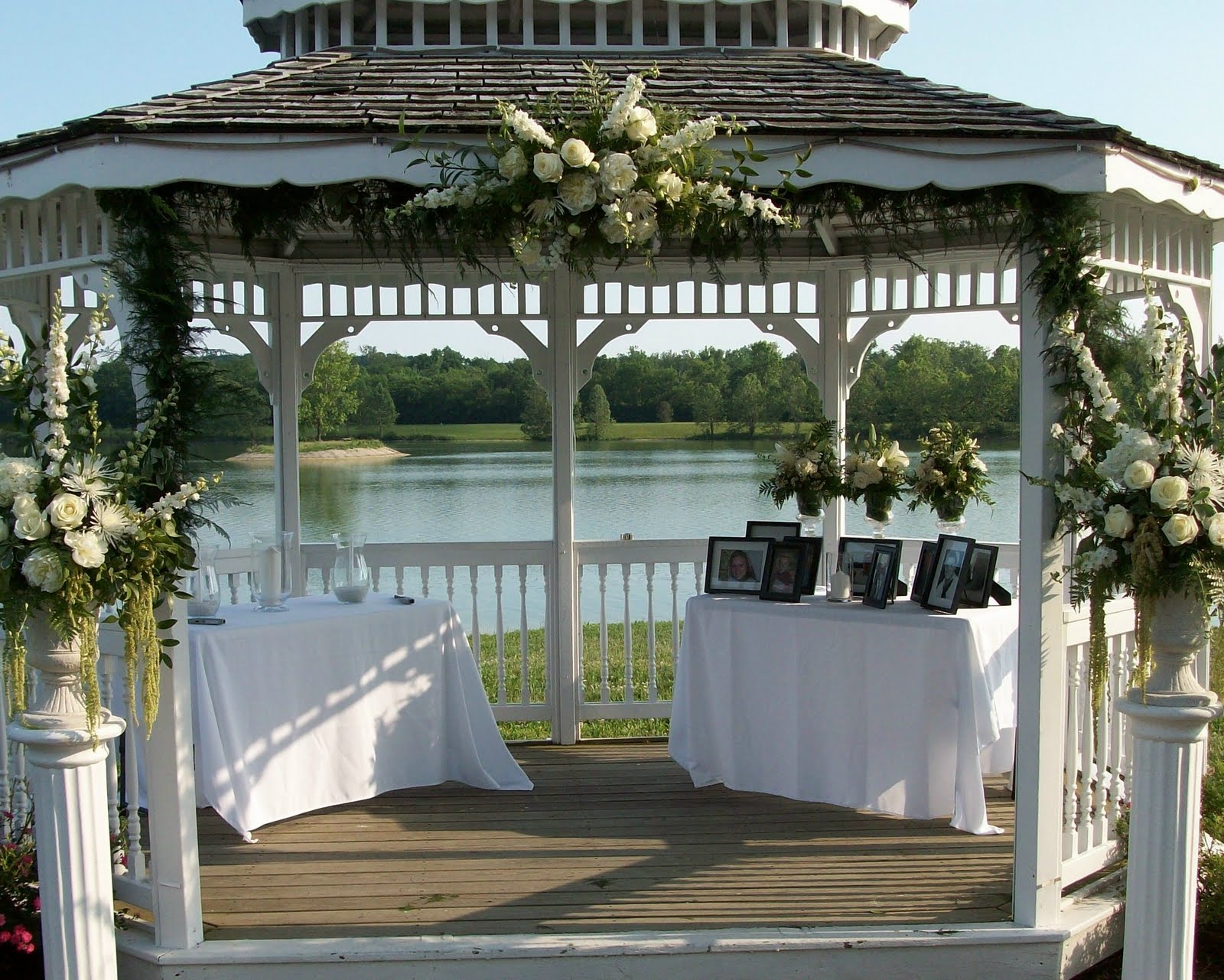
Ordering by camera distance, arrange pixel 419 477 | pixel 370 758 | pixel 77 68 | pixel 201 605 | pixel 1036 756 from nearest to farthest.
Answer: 1. pixel 1036 756
2. pixel 201 605
3. pixel 370 758
4. pixel 77 68
5. pixel 419 477

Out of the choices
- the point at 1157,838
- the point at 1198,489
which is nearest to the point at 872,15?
the point at 1198,489

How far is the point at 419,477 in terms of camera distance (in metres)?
22.9

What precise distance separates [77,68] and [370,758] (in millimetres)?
6773

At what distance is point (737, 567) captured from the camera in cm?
536

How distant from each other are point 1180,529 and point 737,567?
2430 millimetres

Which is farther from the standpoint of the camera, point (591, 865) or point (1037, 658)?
point (591, 865)

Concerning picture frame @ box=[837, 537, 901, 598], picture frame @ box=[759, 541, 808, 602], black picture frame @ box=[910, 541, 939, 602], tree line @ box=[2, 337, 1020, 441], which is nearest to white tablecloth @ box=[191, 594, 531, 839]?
picture frame @ box=[759, 541, 808, 602]

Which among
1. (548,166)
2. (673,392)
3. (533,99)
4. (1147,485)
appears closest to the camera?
(1147,485)

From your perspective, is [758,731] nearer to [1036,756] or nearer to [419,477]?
[1036,756]

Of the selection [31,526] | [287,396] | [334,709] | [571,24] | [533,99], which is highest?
[571,24]

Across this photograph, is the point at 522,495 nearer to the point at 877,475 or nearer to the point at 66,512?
the point at 877,475

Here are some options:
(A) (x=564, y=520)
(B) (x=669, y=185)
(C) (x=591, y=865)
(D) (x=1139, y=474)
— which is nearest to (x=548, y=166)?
(B) (x=669, y=185)

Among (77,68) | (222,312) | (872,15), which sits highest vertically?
(77,68)

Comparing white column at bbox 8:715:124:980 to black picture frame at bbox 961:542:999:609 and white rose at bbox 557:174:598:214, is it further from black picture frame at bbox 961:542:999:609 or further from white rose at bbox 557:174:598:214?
black picture frame at bbox 961:542:999:609
